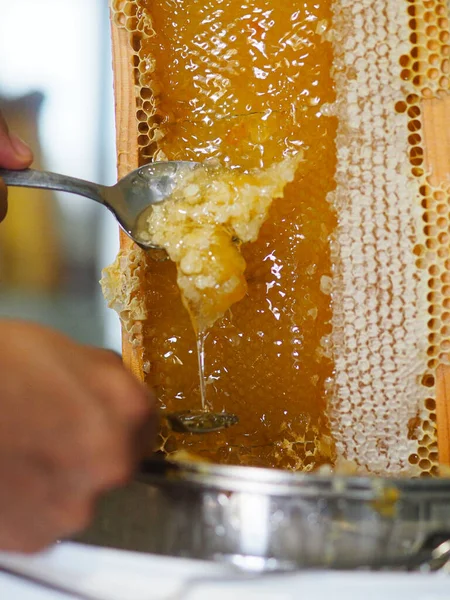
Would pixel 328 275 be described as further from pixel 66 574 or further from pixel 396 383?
pixel 66 574

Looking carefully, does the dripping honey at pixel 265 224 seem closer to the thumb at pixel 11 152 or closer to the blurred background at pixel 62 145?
the thumb at pixel 11 152

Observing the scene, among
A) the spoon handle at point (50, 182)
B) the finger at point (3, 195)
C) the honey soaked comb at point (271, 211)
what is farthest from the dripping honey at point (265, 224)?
the finger at point (3, 195)

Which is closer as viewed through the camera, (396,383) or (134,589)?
(134,589)

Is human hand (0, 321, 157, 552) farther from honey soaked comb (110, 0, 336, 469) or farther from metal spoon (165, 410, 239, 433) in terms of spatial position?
honey soaked comb (110, 0, 336, 469)

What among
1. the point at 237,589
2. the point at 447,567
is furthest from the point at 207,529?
the point at 447,567

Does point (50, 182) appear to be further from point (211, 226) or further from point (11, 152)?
point (211, 226)

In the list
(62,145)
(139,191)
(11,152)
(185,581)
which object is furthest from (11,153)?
(185,581)
